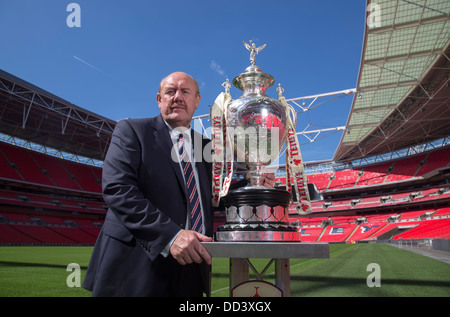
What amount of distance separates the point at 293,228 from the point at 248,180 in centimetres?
47

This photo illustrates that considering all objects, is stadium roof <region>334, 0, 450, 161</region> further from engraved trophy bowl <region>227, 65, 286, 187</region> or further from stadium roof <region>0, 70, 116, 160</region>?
stadium roof <region>0, 70, 116, 160</region>

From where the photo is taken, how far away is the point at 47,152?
3859 centimetres

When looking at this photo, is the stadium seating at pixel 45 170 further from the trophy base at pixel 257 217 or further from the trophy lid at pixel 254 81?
the trophy base at pixel 257 217

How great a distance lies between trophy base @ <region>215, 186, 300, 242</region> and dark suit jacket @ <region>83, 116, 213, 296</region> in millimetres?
154

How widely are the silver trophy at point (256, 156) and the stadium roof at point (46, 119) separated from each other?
2376cm

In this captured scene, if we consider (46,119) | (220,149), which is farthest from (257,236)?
(46,119)

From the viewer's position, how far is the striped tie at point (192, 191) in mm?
1604

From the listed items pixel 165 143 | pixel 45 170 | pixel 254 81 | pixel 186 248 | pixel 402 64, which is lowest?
pixel 186 248

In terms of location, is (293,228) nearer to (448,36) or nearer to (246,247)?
(246,247)

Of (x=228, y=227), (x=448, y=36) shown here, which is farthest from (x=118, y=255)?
(x=448, y=36)

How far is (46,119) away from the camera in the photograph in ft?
90.3

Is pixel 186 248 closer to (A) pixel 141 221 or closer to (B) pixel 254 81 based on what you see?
(A) pixel 141 221

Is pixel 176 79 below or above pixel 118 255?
above

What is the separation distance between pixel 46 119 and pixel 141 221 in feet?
101
